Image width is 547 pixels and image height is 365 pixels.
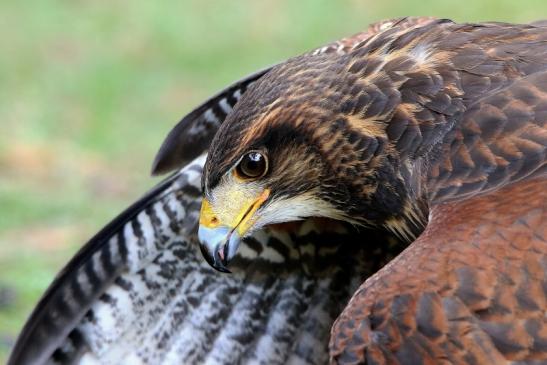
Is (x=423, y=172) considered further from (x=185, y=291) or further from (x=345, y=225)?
(x=185, y=291)

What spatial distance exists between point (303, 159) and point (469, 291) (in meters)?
1.12

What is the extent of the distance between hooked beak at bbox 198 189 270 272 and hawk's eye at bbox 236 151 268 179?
3.6 inches

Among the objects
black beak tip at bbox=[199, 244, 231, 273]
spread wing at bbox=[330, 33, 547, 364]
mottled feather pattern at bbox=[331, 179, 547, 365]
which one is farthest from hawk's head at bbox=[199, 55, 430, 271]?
mottled feather pattern at bbox=[331, 179, 547, 365]

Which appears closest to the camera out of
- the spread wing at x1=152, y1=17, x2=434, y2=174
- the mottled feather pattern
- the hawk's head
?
the mottled feather pattern

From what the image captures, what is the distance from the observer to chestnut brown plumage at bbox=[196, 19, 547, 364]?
4.13m

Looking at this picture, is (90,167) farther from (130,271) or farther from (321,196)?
(321,196)

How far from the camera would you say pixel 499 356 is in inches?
161

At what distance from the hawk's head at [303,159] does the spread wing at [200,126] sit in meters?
0.56

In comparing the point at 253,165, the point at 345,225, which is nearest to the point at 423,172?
the point at 253,165

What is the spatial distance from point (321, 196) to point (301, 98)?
15.6 inches

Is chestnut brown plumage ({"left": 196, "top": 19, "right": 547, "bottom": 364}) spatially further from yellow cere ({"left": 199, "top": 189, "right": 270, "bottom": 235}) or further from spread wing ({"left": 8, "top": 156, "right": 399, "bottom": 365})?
spread wing ({"left": 8, "top": 156, "right": 399, "bottom": 365})

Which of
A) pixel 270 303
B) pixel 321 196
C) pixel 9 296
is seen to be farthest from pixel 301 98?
pixel 9 296

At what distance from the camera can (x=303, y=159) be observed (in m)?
5.05

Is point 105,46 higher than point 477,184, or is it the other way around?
point 477,184
